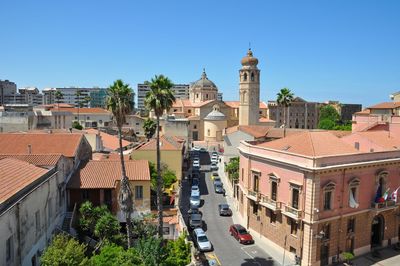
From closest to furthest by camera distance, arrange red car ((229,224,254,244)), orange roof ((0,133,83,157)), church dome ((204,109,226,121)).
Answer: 1. red car ((229,224,254,244))
2. orange roof ((0,133,83,157))
3. church dome ((204,109,226,121))

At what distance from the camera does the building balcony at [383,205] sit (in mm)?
31898

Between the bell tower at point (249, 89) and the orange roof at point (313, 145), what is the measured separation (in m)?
45.8

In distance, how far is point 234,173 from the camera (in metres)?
48.3

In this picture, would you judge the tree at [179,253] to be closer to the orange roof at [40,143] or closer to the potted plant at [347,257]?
the orange roof at [40,143]

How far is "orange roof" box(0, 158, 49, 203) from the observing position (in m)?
20.4

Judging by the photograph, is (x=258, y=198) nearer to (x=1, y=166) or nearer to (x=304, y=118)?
(x=1, y=166)

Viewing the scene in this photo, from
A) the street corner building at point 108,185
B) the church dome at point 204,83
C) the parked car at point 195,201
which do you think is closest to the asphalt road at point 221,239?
the parked car at point 195,201

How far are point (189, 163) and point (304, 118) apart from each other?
85.5 m

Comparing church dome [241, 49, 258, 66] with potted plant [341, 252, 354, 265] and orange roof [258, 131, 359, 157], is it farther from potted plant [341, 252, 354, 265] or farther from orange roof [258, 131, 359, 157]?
potted plant [341, 252, 354, 265]

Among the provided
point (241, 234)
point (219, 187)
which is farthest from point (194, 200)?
point (241, 234)

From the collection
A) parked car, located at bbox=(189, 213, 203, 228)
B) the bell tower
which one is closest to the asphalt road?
parked car, located at bbox=(189, 213, 203, 228)

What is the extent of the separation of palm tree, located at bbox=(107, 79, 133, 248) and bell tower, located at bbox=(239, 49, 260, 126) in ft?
181

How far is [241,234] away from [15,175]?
20.2 meters

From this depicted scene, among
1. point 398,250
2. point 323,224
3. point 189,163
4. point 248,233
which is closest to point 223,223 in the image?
point 248,233
